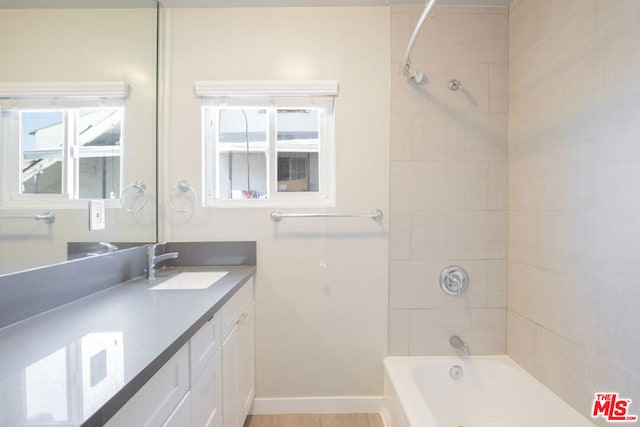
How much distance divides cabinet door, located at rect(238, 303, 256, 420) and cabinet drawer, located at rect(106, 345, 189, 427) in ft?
2.09

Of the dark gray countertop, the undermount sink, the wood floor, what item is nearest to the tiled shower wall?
the wood floor

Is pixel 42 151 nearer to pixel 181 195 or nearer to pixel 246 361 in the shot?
pixel 181 195

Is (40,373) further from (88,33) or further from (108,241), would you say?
(88,33)

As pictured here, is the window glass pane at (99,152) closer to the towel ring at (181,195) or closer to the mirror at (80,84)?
the mirror at (80,84)

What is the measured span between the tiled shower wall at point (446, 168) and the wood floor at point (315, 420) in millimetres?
485

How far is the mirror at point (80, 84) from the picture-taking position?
0.98m

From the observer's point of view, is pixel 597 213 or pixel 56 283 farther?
pixel 597 213

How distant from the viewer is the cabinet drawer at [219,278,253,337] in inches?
50.4

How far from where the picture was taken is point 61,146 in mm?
1194

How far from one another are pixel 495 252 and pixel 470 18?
1.44 metres

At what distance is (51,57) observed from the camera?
1.14 meters

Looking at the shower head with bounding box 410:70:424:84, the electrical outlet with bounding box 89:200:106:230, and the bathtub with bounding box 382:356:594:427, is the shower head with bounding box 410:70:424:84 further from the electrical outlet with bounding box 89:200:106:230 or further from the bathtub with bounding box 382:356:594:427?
the electrical outlet with bounding box 89:200:106:230

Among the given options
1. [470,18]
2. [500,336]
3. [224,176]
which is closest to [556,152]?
[470,18]

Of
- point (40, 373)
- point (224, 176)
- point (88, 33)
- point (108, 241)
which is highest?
point (88, 33)
